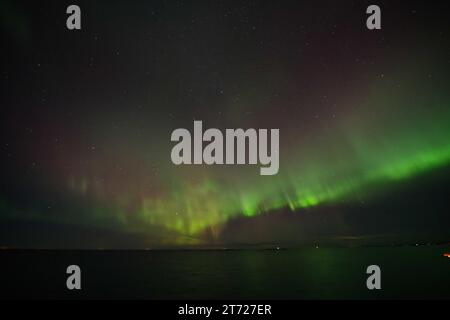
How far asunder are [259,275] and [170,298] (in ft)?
5.90

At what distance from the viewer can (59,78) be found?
33.4ft

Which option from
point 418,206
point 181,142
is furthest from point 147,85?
point 418,206

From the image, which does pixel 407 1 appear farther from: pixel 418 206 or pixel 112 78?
pixel 112 78

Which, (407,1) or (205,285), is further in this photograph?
(407,1)

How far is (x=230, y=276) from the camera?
7.75 meters

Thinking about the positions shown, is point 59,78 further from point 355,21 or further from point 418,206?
point 418,206

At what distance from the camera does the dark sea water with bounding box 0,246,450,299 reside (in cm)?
665

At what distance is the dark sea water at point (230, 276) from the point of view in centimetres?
665
